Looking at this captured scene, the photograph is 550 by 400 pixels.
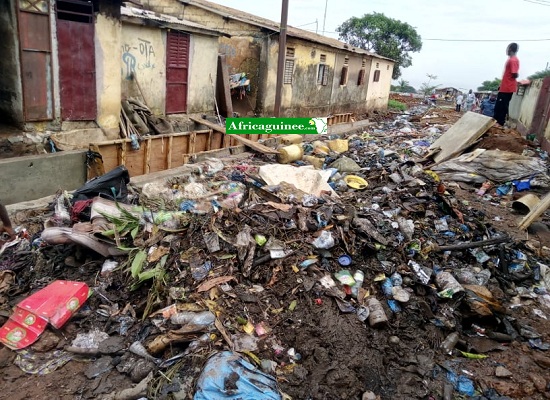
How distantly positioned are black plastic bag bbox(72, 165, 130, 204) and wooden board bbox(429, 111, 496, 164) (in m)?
6.85

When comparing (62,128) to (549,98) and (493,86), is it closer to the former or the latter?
(549,98)

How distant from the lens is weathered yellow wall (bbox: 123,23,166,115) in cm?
879

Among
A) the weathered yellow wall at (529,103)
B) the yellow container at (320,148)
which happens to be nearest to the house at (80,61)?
the yellow container at (320,148)

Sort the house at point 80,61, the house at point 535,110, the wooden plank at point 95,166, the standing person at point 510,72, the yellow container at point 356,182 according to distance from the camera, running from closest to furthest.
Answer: the house at point 80,61 < the wooden plank at point 95,166 < the yellow container at point 356,182 < the standing person at point 510,72 < the house at point 535,110

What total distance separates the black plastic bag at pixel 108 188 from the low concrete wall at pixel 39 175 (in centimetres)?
115

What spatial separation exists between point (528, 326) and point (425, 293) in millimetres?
1068

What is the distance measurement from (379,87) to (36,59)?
20.6 m

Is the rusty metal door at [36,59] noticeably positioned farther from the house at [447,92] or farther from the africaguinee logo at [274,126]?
the house at [447,92]

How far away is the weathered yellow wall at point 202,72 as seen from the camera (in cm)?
1038

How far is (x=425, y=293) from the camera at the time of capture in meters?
4.16

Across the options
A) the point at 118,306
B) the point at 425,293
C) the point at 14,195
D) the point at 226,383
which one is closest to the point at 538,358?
the point at 425,293

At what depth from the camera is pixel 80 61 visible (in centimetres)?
727

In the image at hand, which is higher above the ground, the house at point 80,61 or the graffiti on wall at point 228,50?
the graffiti on wall at point 228,50

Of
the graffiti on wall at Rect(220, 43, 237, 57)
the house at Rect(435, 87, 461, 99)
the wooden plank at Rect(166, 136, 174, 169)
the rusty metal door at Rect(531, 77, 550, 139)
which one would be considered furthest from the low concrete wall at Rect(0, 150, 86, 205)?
the house at Rect(435, 87, 461, 99)
